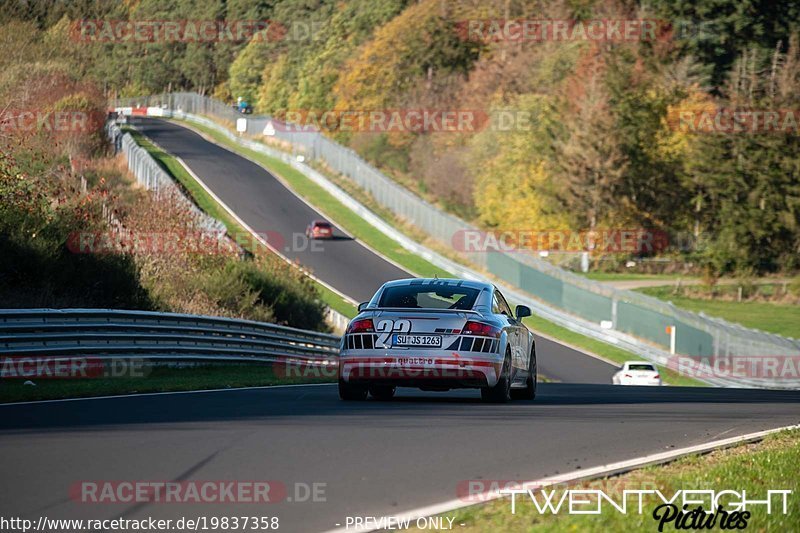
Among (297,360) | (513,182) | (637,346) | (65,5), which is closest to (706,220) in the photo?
(513,182)

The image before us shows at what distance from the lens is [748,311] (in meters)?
65.3

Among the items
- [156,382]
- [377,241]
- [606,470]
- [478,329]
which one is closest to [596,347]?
[377,241]

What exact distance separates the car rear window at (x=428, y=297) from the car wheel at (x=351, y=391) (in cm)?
102

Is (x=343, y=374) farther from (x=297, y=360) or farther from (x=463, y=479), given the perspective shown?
(x=297, y=360)

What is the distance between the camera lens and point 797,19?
93625 mm

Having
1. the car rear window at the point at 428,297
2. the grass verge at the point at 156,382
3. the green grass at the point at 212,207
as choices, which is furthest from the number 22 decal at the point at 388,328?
the green grass at the point at 212,207

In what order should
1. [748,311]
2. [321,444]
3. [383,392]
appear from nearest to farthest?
1. [321,444]
2. [383,392]
3. [748,311]

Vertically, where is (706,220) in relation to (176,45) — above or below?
below

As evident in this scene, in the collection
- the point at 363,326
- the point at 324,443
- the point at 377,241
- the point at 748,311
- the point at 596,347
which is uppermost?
the point at 363,326

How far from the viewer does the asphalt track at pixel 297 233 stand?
4478 cm

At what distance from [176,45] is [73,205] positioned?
11039cm

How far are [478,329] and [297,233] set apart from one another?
175 ft

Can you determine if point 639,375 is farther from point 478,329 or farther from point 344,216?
point 344,216

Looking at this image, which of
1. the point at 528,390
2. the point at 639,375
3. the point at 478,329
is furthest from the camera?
the point at 639,375
